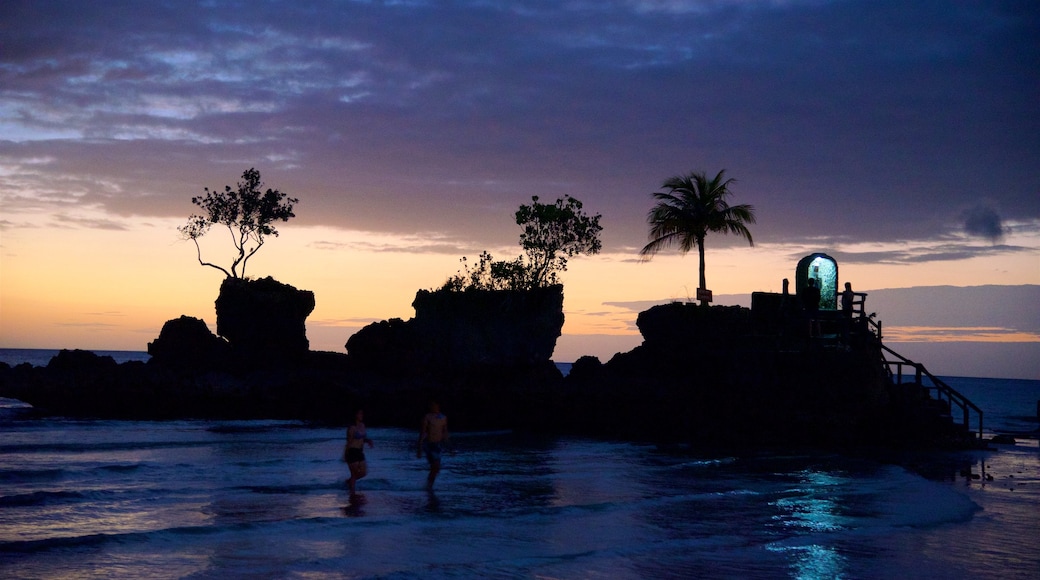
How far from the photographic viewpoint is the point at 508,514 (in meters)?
15.4

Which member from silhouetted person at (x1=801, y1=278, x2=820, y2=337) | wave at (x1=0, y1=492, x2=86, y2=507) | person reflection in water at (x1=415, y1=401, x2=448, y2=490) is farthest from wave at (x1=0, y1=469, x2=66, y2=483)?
silhouetted person at (x1=801, y1=278, x2=820, y2=337)

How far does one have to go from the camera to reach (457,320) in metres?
41.8

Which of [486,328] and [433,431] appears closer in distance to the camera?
[433,431]

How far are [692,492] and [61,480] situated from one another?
48.9ft

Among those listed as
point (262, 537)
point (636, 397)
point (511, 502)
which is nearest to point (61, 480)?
point (262, 537)

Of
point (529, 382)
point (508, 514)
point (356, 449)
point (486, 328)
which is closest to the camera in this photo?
point (508, 514)

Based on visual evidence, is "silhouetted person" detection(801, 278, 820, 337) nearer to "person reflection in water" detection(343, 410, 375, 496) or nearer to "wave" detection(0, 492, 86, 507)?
"person reflection in water" detection(343, 410, 375, 496)

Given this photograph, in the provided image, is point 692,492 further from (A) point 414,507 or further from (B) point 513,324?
(B) point 513,324

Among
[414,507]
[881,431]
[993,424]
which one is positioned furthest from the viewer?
[993,424]

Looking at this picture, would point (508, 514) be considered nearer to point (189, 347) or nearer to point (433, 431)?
point (433, 431)

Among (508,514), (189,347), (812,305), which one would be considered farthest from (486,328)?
(508,514)

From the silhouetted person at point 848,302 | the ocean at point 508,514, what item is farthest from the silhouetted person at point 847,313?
the ocean at point 508,514

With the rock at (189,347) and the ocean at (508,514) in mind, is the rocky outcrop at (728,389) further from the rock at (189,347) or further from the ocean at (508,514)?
the rock at (189,347)

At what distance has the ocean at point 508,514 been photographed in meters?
11.6
